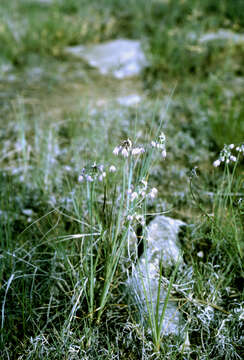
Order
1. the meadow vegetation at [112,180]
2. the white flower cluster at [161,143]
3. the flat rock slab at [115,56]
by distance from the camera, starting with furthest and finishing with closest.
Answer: the flat rock slab at [115,56] → the meadow vegetation at [112,180] → the white flower cluster at [161,143]

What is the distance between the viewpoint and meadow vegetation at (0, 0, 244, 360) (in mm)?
1804

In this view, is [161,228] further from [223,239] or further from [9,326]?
[9,326]

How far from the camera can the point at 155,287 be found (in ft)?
6.66

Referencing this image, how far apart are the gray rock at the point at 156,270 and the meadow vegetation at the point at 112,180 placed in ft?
0.24

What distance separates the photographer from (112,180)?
7.30ft

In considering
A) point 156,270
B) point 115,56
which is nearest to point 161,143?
point 156,270

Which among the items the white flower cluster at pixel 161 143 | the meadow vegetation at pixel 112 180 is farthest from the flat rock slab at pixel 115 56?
the white flower cluster at pixel 161 143

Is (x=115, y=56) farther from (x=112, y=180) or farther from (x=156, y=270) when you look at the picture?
(x=156, y=270)

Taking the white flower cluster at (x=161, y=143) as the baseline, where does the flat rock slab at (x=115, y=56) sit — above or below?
below

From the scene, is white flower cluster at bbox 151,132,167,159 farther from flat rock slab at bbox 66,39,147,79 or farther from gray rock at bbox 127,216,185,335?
flat rock slab at bbox 66,39,147,79

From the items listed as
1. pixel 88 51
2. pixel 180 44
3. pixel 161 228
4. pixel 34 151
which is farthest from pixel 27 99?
pixel 161 228

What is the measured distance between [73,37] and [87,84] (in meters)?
1.55

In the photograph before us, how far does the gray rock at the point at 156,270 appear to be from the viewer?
1.81 m

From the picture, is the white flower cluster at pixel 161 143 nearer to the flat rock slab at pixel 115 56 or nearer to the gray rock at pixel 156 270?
the gray rock at pixel 156 270
